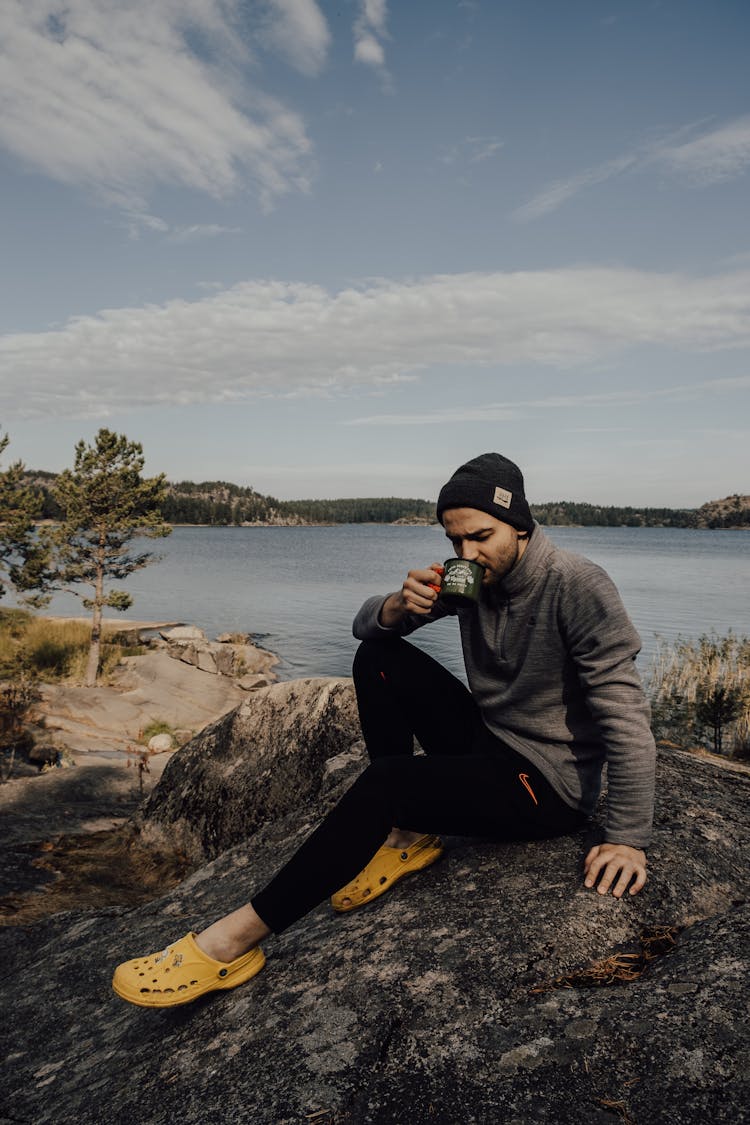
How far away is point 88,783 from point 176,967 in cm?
591

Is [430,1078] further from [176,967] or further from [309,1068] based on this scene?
[176,967]

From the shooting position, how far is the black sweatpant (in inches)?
110

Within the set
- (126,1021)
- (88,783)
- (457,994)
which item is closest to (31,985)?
(126,1021)

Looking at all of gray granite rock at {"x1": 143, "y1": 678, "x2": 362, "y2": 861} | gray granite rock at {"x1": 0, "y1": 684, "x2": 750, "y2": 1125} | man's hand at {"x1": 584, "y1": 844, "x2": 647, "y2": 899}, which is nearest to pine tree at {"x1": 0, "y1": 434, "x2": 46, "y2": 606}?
gray granite rock at {"x1": 143, "y1": 678, "x2": 362, "y2": 861}

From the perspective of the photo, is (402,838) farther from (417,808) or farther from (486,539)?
(486,539)

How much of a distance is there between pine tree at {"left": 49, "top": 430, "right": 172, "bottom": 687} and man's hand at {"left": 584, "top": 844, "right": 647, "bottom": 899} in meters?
21.6

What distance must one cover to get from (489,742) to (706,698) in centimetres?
1267

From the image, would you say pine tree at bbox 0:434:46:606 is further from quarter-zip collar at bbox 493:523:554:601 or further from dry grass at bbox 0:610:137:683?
quarter-zip collar at bbox 493:523:554:601

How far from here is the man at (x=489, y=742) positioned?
2760mm

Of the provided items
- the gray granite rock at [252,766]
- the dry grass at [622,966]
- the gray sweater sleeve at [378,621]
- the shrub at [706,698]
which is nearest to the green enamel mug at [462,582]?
the gray sweater sleeve at [378,621]

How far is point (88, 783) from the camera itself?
8008 mm

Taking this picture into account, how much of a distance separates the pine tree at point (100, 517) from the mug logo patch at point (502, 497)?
70.2ft

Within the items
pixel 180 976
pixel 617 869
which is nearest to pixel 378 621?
pixel 617 869

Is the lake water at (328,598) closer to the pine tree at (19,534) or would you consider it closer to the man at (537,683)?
the pine tree at (19,534)
